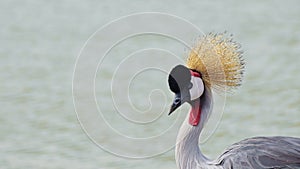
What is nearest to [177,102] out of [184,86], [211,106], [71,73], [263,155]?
[184,86]

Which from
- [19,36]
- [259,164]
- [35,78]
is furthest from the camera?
[19,36]

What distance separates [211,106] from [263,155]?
0.29 meters

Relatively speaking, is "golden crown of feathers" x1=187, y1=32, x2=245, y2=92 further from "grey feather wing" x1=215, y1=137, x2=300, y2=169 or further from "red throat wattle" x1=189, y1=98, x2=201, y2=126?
"grey feather wing" x1=215, y1=137, x2=300, y2=169

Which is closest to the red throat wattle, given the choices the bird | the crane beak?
the bird

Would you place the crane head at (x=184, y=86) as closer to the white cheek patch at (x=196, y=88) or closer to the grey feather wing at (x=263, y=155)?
the white cheek patch at (x=196, y=88)

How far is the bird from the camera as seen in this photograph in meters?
3.11

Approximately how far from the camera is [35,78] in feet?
19.0

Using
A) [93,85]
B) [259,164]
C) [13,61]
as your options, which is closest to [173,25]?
[93,85]

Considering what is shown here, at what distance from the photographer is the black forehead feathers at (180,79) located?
10.1 feet

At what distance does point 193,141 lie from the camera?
127 inches

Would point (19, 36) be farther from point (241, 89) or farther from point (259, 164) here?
point (259, 164)

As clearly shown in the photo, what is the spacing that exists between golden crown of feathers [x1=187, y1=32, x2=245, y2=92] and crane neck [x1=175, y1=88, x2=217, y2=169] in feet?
0.20

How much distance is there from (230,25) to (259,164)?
3.75 metres

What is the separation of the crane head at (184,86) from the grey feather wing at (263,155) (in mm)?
274
